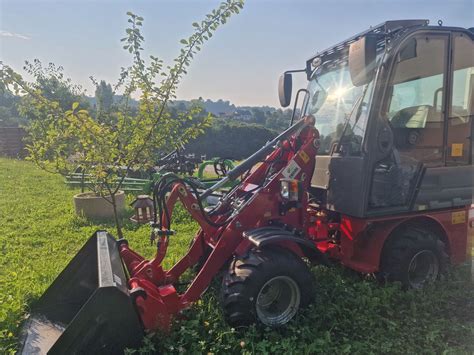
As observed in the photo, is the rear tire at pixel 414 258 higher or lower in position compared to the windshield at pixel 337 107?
lower

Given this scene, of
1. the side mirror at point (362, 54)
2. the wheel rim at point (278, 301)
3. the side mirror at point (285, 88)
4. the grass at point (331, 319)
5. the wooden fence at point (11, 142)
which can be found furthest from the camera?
the wooden fence at point (11, 142)

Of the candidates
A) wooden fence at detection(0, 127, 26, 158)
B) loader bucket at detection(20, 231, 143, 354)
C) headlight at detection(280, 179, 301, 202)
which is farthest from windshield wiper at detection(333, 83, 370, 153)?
wooden fence at detection(0, 127, 26, 158)

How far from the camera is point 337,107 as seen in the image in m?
4.14

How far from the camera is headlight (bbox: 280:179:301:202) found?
3419 mm

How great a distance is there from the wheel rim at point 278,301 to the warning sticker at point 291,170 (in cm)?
97

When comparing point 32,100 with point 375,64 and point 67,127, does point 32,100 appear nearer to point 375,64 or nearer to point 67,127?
point 67,127

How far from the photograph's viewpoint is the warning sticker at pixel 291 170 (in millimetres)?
3576

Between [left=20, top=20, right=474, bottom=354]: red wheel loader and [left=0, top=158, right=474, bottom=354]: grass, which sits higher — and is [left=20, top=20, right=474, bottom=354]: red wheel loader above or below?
above

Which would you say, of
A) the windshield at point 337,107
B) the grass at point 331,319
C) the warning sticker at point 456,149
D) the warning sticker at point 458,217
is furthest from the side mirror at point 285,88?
the warning sticker at point 458,217

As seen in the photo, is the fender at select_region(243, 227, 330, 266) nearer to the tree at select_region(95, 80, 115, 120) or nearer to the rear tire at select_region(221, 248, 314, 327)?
the rear tire at select_region(221, 248, 314, 327)

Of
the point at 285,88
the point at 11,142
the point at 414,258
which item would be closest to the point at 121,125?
the point at 285,88

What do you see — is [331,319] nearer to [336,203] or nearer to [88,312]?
[336,203]

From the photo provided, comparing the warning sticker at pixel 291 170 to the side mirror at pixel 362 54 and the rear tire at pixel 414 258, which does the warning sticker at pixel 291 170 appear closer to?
the side mirror at pixel 362 54

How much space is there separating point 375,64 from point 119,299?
3.07m
